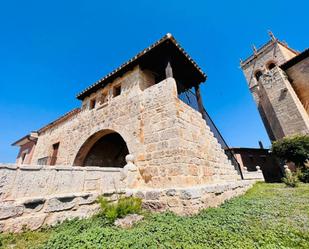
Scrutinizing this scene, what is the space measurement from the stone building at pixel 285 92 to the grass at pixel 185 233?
39.4 ft

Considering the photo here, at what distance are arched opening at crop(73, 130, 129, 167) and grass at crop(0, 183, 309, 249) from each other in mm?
4884

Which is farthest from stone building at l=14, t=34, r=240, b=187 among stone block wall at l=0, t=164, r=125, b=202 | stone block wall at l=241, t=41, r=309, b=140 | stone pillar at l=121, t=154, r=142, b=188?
stone block wall at l=241, t=41, r=309, b=140

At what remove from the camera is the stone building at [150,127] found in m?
4.48

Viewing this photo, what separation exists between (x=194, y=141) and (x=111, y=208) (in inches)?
121

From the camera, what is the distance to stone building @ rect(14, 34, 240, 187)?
4480 millimetres

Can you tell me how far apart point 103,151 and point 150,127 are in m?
4.50

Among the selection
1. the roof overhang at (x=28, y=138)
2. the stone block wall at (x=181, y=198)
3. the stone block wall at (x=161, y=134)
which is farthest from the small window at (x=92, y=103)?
Result: the roof overhang at (x=28, y=138)

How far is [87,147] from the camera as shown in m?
7.61

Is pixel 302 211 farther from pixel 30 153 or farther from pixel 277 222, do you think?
pixel 30 153

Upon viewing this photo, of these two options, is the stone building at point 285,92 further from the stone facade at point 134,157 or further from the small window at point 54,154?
the small window at point 54,154

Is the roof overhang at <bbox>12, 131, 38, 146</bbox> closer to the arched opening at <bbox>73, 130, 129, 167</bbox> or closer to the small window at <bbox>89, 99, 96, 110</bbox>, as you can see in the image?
the small window at <bbox>89, 99, 96, 110</bbox>

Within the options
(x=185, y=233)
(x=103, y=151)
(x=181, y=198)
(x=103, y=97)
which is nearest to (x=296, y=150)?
(x=181, y=198)

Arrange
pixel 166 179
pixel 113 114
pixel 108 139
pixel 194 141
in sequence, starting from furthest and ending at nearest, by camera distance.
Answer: pixel 108 139 → pixel 113 114 → pixel 194 141 → pixel 166 179

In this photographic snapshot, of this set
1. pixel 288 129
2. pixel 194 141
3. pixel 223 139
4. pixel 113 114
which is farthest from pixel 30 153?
pixel 288 129
